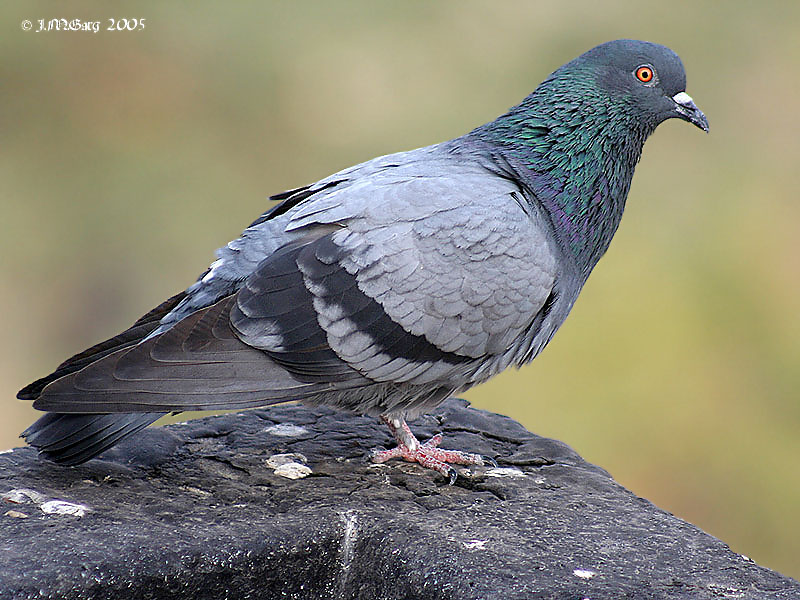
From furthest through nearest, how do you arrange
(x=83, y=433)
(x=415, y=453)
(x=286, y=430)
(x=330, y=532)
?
(x=286, y=430), (x=415, y=453), (x=83, y=433), (x=330, y=532)

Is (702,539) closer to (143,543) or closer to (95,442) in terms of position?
(143,543)

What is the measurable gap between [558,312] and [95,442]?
1.84m

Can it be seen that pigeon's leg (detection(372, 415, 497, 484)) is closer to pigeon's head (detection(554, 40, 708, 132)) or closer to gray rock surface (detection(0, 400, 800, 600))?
gray rock surface (detection(0, 400, 800, 600))

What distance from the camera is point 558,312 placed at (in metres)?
4.01

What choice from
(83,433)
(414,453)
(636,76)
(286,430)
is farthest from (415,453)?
(636,76)

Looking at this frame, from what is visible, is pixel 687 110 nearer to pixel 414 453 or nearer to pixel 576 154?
pixel 576 154

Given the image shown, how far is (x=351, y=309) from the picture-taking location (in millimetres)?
3641

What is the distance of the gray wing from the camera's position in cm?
354

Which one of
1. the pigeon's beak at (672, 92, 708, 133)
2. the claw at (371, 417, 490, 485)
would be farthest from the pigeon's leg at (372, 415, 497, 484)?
the pigeon's beak at (672, 92, 708, 133)

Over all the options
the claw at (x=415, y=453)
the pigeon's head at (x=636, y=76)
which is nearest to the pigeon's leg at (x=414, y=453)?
the claw at (x=415, y=453)

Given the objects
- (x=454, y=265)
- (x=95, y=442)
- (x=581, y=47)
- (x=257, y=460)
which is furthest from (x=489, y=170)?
(x=581, y=47)

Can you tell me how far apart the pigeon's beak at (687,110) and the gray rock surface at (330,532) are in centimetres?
153

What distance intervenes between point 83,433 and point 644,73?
8.61 ft

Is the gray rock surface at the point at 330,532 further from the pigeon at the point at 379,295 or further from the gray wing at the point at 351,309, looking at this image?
the gray wing at the point at 351,309
